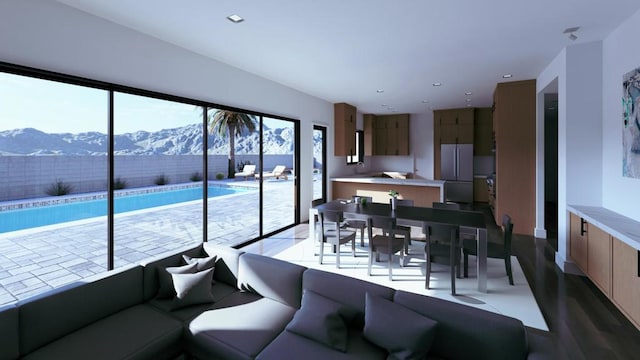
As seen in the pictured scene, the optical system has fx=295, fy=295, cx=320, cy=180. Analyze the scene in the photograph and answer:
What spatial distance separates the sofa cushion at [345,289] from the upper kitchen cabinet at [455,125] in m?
7.74

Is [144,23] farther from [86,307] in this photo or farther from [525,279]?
[525,279]

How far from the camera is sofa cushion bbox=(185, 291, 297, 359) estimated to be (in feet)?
6.23

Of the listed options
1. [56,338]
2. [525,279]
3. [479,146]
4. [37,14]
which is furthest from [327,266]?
[479,146]

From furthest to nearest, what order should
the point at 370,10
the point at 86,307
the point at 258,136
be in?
the point at 258,136, the point at 370,10, the point at 86,307

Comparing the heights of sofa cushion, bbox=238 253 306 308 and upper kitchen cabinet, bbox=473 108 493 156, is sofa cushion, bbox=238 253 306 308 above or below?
below

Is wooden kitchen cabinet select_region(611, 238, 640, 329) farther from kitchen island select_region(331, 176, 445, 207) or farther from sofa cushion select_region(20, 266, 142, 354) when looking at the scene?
sofa cushion select_region(20, 266, 142, 354)

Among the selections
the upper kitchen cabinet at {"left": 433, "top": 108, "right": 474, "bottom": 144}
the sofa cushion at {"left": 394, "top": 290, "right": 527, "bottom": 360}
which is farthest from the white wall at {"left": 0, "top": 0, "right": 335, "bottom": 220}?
the upper kitchen cabinet at {"left": 433, "top": 108, "right": 474, "bottom": 144}

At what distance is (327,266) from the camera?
403cm

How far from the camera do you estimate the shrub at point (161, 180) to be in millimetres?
3978

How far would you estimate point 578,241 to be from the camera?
3.56 metres

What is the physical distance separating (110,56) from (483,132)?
28.9 ft

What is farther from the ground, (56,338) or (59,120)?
(59,120)

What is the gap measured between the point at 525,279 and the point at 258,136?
4.44 meters

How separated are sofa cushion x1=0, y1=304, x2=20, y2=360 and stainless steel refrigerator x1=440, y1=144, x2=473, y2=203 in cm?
871
